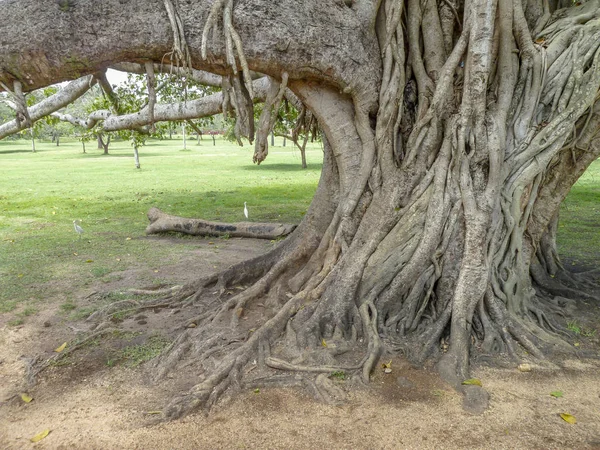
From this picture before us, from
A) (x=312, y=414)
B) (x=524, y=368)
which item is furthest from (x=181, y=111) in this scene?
(x=524, y=368)

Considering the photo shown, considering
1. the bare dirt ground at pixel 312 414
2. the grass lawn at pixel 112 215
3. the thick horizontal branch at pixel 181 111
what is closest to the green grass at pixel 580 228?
the grass lawn at pixel 112 215

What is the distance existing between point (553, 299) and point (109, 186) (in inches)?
705

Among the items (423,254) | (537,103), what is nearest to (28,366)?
(423,254)

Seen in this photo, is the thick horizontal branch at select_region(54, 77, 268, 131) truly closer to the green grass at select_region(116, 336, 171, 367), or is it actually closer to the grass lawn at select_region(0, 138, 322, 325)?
the grass lawn at select_region(0, 138, 322, 325)

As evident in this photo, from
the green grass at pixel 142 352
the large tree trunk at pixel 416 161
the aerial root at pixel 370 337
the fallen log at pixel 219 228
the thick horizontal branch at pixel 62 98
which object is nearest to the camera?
the aerial root at pixel 370 337

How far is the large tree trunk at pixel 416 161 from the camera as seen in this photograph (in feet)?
13.9

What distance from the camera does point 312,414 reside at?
3621 mm

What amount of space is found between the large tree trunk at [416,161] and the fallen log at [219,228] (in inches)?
173

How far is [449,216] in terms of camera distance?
15.2 ft

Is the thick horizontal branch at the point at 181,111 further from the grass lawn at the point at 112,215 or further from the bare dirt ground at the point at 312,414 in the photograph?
the bare dirt ground at the point at 312,414

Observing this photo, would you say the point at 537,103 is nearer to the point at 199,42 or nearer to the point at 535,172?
the point at 535,172

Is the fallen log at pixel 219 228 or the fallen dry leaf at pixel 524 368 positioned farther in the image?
the fallen log at pixel 219 228

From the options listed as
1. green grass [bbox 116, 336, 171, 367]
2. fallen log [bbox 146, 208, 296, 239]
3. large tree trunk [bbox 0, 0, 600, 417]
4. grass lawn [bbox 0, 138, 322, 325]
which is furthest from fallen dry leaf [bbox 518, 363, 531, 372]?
fallen log [bbox 146, 208, 296, 239]

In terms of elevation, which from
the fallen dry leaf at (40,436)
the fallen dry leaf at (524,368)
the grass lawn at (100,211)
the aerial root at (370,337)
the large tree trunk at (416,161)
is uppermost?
the large tree trunk at (416,161)
